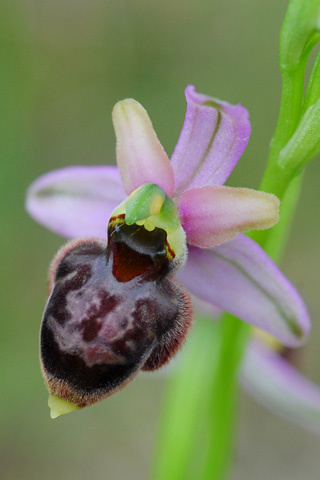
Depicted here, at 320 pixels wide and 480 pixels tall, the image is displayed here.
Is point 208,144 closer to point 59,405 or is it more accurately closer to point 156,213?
point 156,213

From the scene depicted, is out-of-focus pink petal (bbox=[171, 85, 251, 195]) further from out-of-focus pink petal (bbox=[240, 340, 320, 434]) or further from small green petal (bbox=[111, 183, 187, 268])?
out-of-focus pink petal (bbox=[240, 340, 320, 434])

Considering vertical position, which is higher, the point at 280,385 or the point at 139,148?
the point at 139,148

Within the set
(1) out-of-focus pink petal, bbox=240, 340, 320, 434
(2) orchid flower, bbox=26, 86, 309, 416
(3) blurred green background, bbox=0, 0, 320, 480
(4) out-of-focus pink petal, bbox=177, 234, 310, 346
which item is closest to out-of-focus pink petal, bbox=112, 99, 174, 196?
(2) orchid flower, bbox=26, 86, 309, 416

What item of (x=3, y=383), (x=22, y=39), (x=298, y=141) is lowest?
(x=3, y=383)

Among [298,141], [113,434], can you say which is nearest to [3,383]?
[113,434]

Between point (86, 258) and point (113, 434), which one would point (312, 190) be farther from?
point (86, 258)

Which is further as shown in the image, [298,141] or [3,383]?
[3,383]

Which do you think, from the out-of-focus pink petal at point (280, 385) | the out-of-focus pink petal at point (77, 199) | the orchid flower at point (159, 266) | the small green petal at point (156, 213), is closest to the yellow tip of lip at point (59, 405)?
the orchid flower at point (159, 266)

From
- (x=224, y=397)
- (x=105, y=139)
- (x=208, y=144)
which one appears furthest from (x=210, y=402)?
(x=105, y=139)
